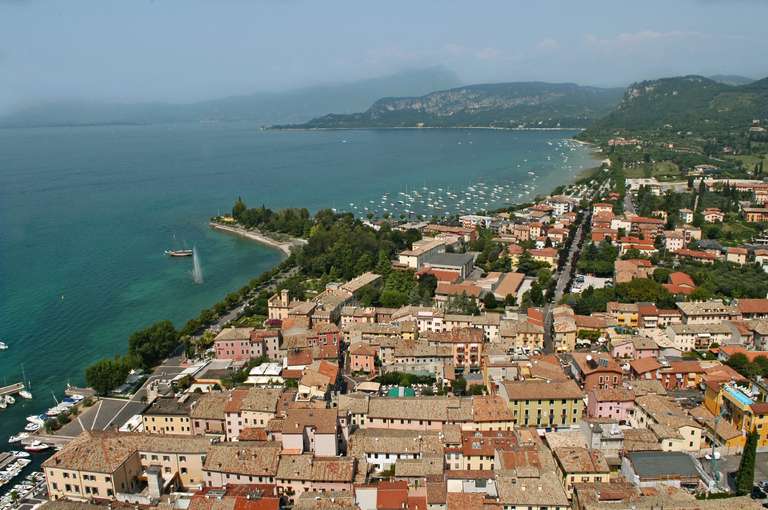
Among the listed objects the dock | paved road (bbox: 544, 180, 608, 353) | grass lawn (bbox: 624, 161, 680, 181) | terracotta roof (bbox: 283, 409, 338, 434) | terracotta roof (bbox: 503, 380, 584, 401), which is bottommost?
the dock

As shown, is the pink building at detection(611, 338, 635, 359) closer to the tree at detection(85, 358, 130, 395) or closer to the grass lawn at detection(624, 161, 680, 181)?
the tree at detection(85, 358, 130, 395)

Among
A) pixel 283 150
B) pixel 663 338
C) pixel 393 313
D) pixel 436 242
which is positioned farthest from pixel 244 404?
pixel 283 150

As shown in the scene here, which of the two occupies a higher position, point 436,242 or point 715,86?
point 715,86

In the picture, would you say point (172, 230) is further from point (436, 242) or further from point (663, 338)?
point (663, 338)

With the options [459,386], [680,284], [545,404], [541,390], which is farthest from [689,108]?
[545,404]

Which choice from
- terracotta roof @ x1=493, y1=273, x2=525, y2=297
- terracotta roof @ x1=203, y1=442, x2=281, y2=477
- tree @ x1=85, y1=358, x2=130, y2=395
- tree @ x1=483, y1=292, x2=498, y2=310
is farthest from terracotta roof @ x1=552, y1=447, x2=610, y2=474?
tree @ x1=85, y1=358, x2=130, y2=395

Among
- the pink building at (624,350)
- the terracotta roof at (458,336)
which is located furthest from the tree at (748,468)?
the terracotta roof at (458,336)
